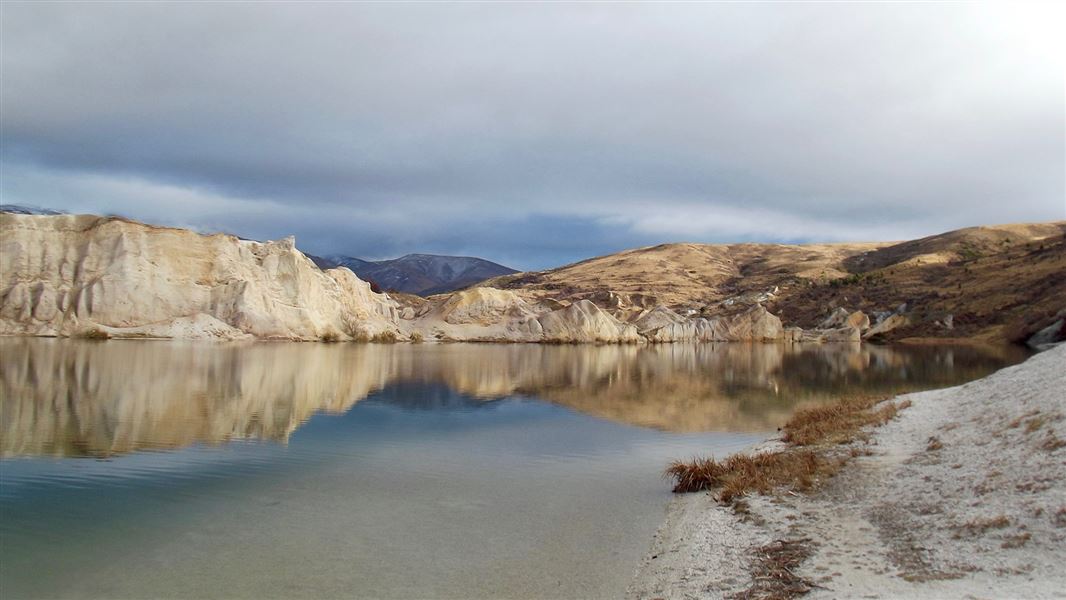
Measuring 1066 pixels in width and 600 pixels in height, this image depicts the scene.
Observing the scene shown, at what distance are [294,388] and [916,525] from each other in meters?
22.8

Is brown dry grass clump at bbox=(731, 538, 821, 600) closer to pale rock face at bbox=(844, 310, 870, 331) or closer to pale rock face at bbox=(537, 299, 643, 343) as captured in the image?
pale rock face at bbox=(537, 299, 643, 343)

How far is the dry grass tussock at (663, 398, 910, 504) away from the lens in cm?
1212

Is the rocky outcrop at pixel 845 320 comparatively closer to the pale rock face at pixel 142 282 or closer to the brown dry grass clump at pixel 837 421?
the pale rock face at pixel 142 282

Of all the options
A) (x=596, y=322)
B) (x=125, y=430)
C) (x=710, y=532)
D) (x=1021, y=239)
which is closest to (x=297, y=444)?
(x=125, y=430)

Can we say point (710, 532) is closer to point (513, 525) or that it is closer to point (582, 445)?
point (513, 525)

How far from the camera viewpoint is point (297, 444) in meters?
16.4

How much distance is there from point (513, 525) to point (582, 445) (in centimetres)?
736

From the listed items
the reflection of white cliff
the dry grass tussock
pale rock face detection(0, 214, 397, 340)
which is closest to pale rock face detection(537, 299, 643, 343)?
→ pale rock face detection(0, 214, 397, 340)

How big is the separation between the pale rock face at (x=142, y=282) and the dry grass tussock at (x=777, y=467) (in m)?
53.3

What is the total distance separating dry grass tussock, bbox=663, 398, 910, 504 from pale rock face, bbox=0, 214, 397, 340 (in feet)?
175

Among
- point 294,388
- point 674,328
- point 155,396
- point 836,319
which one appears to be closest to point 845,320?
point 836,319

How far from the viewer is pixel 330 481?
508 inches

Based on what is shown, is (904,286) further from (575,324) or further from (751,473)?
(751,473)

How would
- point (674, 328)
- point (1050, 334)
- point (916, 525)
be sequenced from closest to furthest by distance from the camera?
point (916, 525)
point (1050, 334)
point (674, 328)
